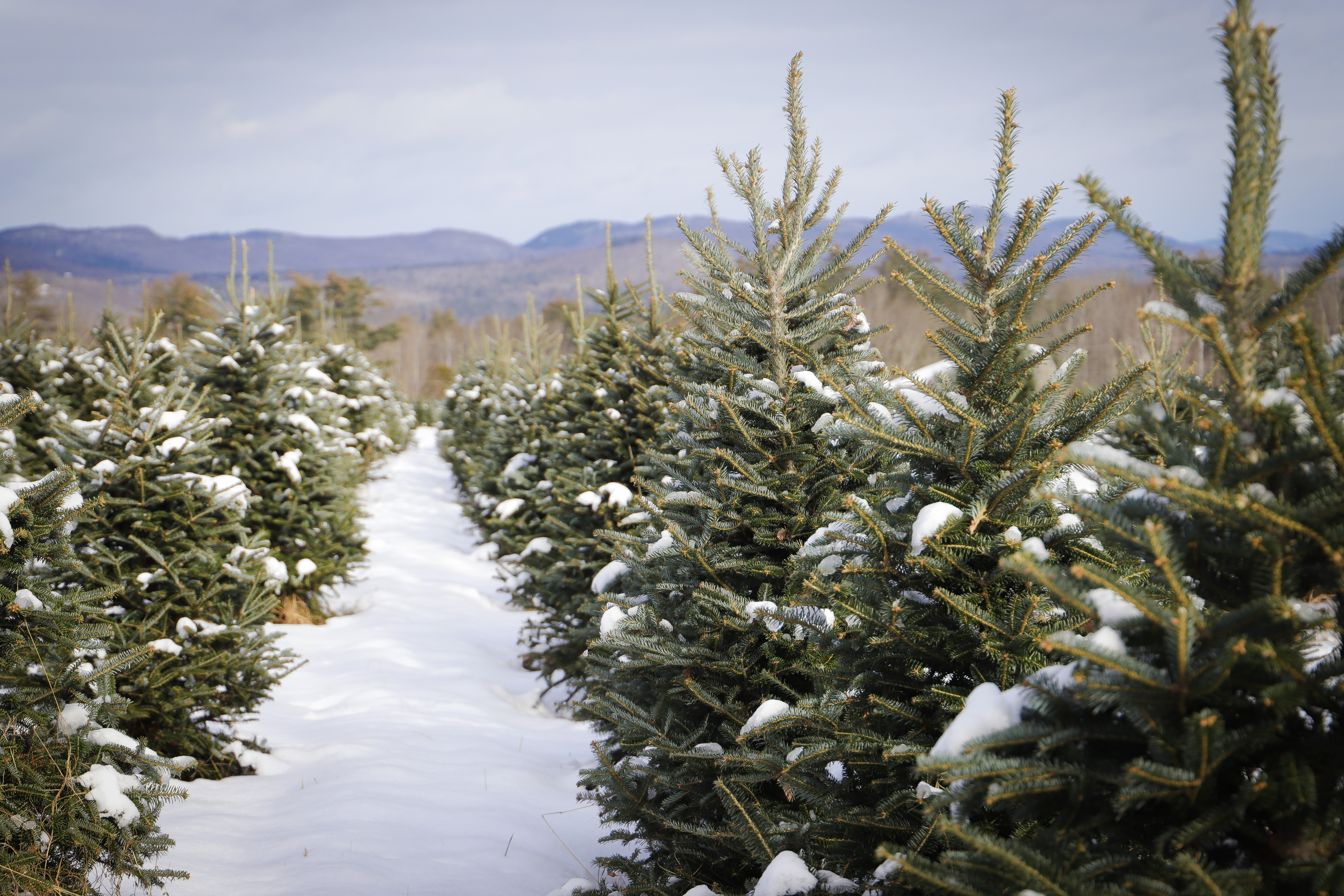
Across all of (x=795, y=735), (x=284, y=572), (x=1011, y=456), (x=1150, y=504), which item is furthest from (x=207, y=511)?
(x=1150, y=504)

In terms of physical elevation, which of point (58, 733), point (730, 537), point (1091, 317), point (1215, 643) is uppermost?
point (1091, 317)

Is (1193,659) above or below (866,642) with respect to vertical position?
above

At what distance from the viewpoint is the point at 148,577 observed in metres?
4.59

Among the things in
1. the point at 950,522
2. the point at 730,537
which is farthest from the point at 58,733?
the point at 950,522

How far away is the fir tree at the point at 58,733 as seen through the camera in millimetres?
3082

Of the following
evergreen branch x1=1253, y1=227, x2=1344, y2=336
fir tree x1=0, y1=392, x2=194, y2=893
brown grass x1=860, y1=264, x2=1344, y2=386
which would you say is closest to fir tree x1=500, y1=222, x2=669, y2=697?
fir tree x1=0, y1=392, x2=194, y2=893

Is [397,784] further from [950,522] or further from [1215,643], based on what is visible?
[1215,643]

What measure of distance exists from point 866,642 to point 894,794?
1.55 feet

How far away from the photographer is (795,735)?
2885 millimetres

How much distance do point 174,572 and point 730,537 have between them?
12.5 ft

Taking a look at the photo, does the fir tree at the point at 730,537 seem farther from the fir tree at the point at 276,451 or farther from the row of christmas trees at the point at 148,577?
the fir tree at the point at 276,451

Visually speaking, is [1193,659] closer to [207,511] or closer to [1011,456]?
[1011,456]

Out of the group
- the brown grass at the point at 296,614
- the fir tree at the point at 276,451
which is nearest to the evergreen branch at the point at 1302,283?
the fir tree at the point at 276,451

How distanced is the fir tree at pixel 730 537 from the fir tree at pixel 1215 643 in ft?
4.93
